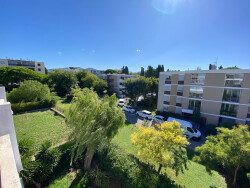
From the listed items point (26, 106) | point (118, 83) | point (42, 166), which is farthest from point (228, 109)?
point (26, 106)

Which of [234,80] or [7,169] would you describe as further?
[234,80]

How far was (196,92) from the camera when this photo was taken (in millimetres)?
17594

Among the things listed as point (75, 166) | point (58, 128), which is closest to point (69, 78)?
point (58, 128)

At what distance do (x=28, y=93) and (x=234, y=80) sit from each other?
110 feet

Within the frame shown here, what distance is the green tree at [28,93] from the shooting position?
18031 millimetres

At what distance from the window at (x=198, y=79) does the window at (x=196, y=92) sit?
0.84 meters

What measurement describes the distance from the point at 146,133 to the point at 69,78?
34.9 meters

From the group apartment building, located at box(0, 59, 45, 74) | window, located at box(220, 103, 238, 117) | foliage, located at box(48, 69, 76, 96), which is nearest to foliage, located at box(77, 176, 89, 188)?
window, located at box(220, 103, 238, 117)

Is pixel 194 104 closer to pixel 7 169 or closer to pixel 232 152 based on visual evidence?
pixel 232 152

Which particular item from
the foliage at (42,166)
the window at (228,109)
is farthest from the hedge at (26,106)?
the window at (228,109)

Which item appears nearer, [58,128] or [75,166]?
[75,166]

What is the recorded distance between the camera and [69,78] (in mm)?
A: 34438

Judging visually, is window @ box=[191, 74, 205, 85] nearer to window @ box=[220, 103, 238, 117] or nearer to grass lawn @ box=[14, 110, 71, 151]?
window @ box=[220, 103, 238, 117]

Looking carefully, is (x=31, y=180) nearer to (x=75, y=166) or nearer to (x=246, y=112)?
(x=75, y=166)
